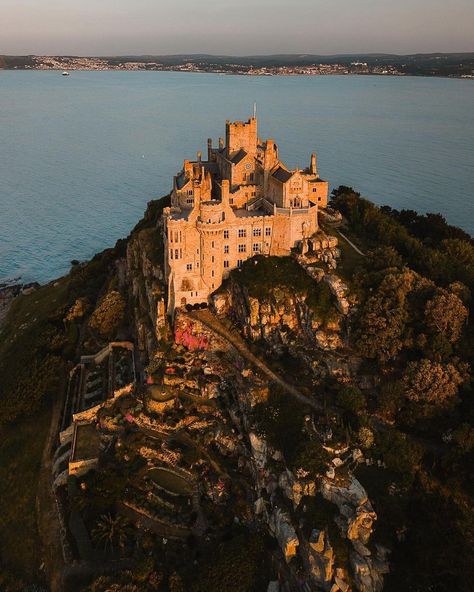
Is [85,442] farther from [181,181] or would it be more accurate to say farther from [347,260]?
[181,181]

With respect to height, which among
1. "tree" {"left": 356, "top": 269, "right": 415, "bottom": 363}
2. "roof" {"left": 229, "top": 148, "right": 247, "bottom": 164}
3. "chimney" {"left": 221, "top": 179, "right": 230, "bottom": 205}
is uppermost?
"roof" {"left": 229, "top": 148, "right": 247, "bottom": 164}

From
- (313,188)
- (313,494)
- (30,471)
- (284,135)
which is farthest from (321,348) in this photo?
(284,135)

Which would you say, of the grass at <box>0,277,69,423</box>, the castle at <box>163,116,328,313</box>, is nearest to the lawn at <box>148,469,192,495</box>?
the castle at <box>163,116,328,313</box>

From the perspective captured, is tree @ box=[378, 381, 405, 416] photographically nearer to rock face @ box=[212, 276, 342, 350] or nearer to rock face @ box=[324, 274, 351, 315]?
rock face @ box=[212, 276, 342, 350]

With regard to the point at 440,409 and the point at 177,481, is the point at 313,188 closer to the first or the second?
the point at 440,409

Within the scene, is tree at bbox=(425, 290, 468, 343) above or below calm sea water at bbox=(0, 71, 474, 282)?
above

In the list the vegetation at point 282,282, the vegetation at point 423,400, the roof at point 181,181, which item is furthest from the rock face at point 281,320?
the roof at point 181,181
